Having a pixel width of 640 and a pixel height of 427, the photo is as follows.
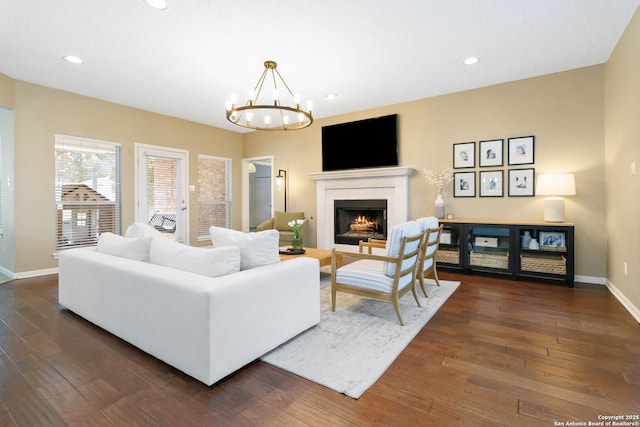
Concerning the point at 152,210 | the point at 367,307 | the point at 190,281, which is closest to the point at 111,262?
the point at 190,281

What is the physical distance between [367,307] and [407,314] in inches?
15.9

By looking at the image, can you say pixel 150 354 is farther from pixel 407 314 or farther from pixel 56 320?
pixel 407 314

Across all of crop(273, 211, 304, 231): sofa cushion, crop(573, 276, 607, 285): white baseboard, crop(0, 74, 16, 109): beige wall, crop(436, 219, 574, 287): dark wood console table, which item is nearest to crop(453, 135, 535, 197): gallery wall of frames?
crop(436, 219, 574, 287): dark wood console table

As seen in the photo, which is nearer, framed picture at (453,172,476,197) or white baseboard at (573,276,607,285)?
white baseboard at (573,276,607,285)

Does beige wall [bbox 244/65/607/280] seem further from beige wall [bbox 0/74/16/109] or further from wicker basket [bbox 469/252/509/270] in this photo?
beige wall [bbox 0/74/16/109]

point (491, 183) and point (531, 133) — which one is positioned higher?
point (531, 133)

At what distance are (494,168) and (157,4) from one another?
455cm

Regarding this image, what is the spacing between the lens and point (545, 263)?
3936 mm

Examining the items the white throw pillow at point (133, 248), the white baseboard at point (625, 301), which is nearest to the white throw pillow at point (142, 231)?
the white throw pillow at point (133, 248)

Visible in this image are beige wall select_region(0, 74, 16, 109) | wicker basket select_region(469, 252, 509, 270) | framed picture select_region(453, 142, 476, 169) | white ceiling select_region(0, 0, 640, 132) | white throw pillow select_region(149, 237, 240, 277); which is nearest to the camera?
white throw pillow select_region(149, 237, 240, 277)

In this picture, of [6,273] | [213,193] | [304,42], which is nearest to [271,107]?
[304,42]

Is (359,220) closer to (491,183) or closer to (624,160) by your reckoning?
(491,183)

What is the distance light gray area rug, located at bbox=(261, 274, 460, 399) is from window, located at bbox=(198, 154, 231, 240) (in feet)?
14.6

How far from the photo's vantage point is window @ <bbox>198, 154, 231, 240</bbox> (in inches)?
263
